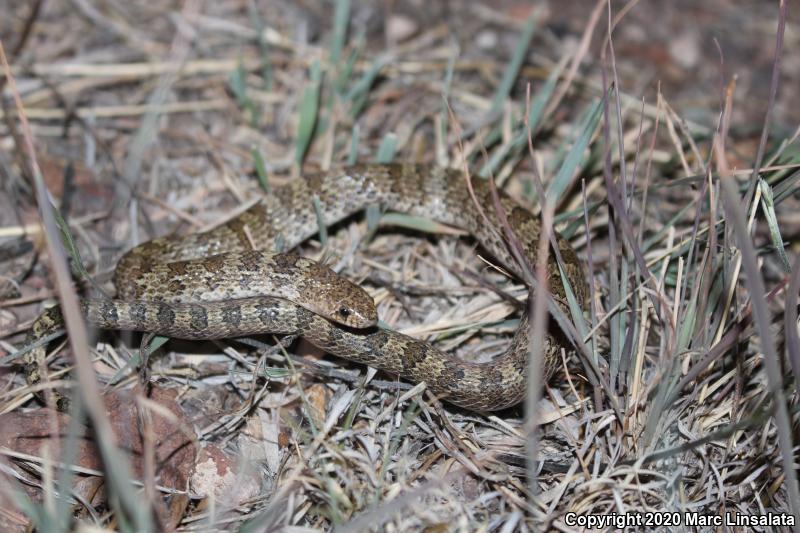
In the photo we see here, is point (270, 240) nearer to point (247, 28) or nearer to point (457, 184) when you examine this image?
point (457, 184)

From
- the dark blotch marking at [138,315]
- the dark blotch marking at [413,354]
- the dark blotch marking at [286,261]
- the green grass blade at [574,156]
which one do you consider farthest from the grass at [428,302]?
the dark blotch marking at [286,261]

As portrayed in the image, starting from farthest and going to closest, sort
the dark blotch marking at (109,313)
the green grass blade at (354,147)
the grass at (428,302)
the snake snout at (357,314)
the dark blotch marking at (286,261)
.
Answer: the green grass blade at (354,147) < the dark blotch marking at (286,261) < the snake snout at (357,314) < the dark blotch marking at (109,313) < the grass at (428,302)

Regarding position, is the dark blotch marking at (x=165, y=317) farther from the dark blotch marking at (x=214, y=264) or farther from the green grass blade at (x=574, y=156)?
the green grass blade at (x=574, y=156)

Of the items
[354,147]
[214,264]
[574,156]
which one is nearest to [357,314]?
[214,264]

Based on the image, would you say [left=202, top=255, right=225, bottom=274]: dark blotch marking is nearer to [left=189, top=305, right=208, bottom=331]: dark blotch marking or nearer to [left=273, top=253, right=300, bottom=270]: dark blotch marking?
[left=273, top=253, right=300, bottom=270]: dark blotch marking

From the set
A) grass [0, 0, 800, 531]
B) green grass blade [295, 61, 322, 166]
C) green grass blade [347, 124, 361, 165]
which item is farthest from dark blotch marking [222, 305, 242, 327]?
green grass blade [295, 61, 322, 166]

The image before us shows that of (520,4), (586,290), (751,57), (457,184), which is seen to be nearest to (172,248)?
(457,184)
